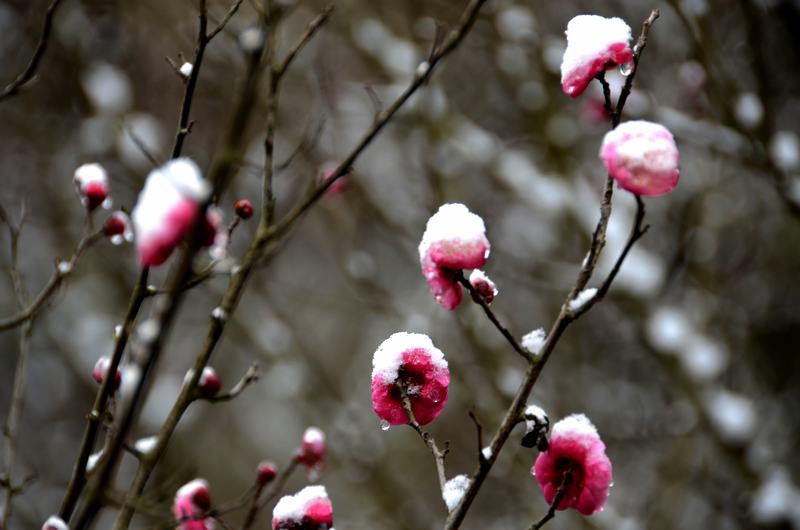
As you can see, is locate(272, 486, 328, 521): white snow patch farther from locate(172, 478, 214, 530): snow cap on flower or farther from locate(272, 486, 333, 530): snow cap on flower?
locate(172, 478, 214, 530): snow cap on flower

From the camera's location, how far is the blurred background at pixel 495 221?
3.17 meters

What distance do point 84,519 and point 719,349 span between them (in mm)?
3262

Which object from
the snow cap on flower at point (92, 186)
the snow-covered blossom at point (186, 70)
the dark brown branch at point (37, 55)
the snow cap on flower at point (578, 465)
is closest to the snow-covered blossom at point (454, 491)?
the snow cap on flower at point (578, 465)

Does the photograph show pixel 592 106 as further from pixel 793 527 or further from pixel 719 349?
pixel 793 527

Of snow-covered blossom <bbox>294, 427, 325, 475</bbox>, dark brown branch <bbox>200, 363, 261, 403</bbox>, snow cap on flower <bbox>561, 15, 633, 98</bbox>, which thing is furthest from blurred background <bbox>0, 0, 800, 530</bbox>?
snow cap on flower <bbox>561, 15, 633, 98</bbox>

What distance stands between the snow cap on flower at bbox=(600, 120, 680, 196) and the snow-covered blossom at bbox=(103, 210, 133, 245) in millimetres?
988

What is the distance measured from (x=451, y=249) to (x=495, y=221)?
13.0 feet

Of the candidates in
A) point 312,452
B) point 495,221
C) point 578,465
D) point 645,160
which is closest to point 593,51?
point 645,160

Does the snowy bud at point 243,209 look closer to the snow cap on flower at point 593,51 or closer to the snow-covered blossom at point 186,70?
the snow-covered blossom at point 186,70

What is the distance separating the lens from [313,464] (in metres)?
1.41

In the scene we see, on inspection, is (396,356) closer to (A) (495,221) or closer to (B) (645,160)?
(B) (645,160)

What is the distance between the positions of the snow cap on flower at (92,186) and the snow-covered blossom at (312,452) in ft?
2.06

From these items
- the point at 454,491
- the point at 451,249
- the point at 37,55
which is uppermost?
the point at 37,55

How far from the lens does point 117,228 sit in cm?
145
